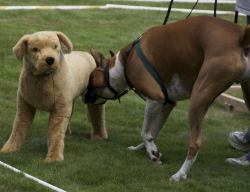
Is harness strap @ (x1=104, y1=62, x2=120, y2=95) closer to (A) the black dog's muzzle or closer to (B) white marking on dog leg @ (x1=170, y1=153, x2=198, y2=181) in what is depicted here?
(A) the black dog's muzzle

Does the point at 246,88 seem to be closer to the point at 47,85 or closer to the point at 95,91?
the point at 95,91

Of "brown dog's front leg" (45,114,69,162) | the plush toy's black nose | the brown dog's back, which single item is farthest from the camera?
"brown dog's front leg" (45,114,69,162)

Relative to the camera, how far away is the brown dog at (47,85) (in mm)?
5457

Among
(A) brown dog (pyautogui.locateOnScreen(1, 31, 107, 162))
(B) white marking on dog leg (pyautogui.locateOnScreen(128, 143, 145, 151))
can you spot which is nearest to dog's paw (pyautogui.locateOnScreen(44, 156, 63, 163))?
(A) brown dog (pyautogui.locateOnScreen(1, 31, 107, 162))

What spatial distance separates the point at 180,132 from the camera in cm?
754

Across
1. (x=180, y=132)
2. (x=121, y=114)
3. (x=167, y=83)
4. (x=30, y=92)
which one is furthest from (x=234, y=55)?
(x=121, y=114)

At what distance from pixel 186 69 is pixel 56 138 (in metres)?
1.53

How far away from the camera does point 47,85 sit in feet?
18.4

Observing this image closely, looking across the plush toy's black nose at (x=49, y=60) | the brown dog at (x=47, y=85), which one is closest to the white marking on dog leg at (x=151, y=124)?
the brown dog at (x=47, y=85)

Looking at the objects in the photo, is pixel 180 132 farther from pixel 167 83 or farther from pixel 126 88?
pixel 167 83

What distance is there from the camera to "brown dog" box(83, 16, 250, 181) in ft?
16.6

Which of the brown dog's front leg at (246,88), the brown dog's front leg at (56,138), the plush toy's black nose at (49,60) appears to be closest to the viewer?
the plush toy's black nose at (49,60)

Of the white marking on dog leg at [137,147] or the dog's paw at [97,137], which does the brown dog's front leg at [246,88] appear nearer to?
the white marking on dog leg at [137,147]

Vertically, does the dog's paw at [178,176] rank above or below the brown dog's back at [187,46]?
below
